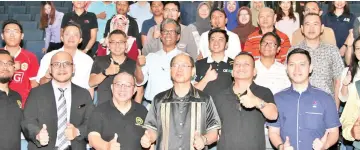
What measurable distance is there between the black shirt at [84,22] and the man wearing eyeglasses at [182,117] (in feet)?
12.0

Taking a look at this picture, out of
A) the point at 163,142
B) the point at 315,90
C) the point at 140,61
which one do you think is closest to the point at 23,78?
the point at 140,61

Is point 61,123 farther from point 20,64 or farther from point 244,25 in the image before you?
point 244,25

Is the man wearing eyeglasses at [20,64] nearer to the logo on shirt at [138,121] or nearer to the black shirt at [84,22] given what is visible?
the logo on shirt at [138,121]

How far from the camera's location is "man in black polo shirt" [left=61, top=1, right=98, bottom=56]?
→ 9.30 meters

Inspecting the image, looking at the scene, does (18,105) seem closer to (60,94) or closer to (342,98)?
(60,94)

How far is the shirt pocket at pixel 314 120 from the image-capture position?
5.91 meters

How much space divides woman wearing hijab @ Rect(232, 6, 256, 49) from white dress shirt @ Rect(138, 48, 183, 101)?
163 centimetres

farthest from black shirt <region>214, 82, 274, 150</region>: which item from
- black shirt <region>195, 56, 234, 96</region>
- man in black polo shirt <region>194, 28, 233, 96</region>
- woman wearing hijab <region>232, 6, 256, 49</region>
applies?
woman wearing hijab <region>232, 6, 256, 49</region>

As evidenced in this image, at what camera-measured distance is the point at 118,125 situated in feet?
19.9

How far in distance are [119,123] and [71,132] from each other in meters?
0.48

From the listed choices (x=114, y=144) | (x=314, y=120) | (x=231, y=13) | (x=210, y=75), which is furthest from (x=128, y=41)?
(x=314, y=120)

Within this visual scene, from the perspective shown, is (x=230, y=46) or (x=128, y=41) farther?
(x=230, y=46)

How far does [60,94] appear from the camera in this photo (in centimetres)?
640

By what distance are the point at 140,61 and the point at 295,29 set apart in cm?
314
